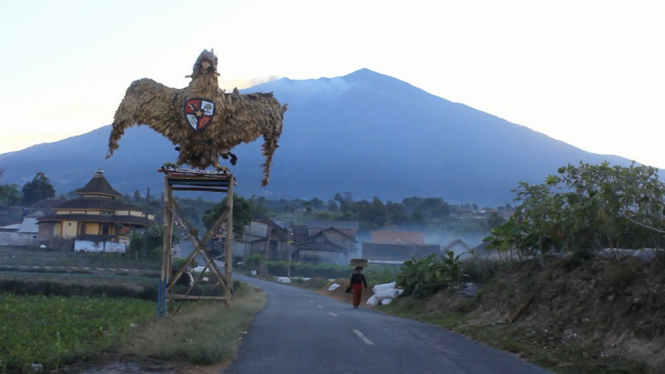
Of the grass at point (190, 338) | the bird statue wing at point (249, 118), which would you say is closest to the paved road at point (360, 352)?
the grass at point (190, 338)

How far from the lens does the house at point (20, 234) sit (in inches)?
2731

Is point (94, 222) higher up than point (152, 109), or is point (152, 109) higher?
point (152, 109)

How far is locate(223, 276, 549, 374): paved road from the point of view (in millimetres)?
9984

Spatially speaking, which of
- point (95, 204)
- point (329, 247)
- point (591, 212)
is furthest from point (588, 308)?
point (329, 247)

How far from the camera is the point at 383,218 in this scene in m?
103

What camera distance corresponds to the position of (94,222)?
60062 millimetres

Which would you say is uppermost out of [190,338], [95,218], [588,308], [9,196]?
[588,308]

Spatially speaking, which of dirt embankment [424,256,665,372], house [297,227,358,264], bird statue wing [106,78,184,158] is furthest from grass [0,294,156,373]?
house [297,227,358,264]

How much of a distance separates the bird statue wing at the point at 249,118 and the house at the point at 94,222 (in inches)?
1899

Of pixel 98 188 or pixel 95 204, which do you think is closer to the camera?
pixel 95 204

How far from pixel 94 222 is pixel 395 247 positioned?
2888cm

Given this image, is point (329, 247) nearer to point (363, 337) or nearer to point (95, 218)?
point (95, 218)

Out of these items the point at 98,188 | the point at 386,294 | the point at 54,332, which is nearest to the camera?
the point at 54,332

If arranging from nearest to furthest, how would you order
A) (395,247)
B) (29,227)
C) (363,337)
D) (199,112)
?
(199,112), (363,337), (395,247), (29,227)
